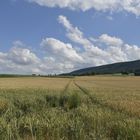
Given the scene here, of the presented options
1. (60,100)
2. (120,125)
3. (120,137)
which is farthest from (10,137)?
(60,100)

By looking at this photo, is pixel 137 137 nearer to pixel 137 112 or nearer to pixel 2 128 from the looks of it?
pixel 2 128

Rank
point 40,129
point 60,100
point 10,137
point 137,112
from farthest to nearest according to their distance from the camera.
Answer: point 60,100
point 137,112
point 40,129
point 10,137

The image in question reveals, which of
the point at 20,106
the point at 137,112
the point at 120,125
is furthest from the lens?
the point at 20,106

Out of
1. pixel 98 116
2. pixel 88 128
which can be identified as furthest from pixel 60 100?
pixel 88 128

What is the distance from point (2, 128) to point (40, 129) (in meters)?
1.26

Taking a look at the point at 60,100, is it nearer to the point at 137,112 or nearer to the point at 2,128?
the point at 137,112

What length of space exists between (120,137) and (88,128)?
1.61 m

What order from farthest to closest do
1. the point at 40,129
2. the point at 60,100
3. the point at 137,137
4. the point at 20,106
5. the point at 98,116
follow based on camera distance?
the point at 60,100 → the point at 20,106 → the point at 98,116 → the point at 40,129 → the point at 137,137

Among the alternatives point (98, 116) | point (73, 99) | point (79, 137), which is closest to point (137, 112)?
point (98, 116)

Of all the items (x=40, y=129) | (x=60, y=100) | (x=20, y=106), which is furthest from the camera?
(x=60, y=100)

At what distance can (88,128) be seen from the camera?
11242mm

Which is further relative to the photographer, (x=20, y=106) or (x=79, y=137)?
(x=20, y=106)

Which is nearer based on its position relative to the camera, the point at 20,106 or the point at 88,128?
the point at 88,128

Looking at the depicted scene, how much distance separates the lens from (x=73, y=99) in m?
19.7
